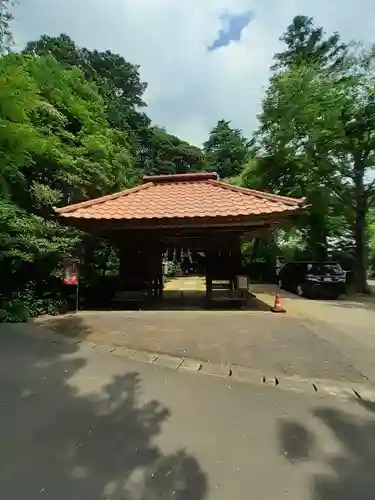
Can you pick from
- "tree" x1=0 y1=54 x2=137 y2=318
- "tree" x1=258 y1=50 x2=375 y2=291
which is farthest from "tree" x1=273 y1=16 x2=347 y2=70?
"tree" x1=0 y1=54 x2=137 y2=318

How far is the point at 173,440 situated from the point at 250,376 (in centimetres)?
205

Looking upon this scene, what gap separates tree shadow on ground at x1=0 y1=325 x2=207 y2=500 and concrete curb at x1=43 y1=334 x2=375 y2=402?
0.83m

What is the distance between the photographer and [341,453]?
3.19m

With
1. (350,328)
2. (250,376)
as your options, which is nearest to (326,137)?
(350,328)

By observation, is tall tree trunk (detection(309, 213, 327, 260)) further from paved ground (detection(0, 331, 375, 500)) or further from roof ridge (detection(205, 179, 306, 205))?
paved ground (detection(0, 331, 375, 500))

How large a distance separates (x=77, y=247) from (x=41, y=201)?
1.77 meters

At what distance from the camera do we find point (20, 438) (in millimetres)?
3396

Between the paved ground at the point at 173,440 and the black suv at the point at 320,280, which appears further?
the black suv at the point at 320,280

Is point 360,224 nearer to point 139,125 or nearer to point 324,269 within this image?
point 324,269

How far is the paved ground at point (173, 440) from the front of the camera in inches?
107

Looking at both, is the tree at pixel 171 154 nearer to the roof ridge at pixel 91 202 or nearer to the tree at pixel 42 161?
the tree at pixel 42 161

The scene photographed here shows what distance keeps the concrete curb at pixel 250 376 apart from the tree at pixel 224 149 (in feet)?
101

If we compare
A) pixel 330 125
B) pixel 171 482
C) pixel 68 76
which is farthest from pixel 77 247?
pixel 330 125

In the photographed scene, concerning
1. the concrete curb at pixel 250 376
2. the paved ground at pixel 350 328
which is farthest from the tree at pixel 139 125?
the concrete curb at pixel 250 376
